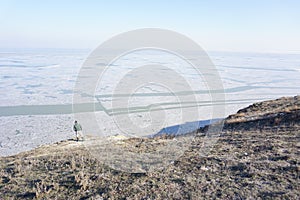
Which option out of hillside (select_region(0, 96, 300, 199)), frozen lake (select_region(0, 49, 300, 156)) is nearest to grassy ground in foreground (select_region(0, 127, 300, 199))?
hillside (select_region(0, 96, 300, 199))

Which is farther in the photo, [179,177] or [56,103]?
[56,103]

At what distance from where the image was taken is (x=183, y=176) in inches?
321

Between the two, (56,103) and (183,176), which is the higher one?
(183,176)

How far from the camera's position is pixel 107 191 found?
7.51 metres

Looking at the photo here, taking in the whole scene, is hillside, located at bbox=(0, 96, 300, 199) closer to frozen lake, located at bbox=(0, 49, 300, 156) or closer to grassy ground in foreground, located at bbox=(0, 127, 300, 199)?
grassy ground in foreground, located at bbox=(0, 127, 300, 199)

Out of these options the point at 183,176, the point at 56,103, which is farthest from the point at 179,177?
the point at 56,103

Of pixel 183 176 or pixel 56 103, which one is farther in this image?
pixel 56 103

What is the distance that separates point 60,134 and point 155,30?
33.4 meters

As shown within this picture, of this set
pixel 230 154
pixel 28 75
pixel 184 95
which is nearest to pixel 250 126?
pixel 230 154

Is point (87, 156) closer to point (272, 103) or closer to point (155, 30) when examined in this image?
point (155, 30)

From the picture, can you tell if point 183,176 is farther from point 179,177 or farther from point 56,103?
point 56,103

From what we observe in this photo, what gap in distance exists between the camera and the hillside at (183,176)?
23.4ft

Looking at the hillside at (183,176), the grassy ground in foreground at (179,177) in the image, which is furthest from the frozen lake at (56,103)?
the grassy ground in foreground at (179,177)

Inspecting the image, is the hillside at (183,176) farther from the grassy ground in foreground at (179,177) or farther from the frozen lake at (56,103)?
the frozen lake at (56,103)
